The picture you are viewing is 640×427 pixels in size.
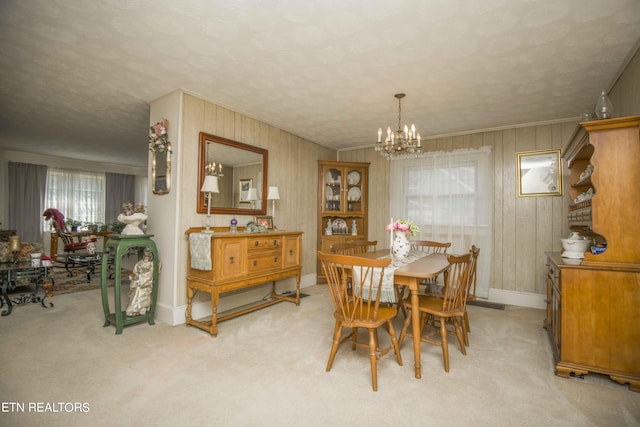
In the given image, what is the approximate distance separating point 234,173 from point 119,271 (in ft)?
5.48

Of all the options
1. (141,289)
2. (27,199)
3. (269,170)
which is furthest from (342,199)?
(27,199)

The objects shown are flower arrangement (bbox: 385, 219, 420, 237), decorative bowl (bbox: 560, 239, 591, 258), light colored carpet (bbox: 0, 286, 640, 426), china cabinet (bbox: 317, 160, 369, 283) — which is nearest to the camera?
light colored carpet (bbox: 0, 286, 640, 426)

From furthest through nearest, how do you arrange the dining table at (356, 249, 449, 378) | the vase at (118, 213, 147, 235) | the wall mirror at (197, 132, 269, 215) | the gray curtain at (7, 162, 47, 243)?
the gray curtain at (7, 162, 47, 243)
the wall mirror at (197, 132, 269, 215)
the vase at (118, 213, 147, 235)
the dining table at (356, 249, 449, 378)

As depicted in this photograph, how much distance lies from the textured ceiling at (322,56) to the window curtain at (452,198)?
0.73m

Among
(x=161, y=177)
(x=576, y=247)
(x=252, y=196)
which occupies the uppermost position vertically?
(x=161, y=177)

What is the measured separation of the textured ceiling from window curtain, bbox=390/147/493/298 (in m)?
0.73

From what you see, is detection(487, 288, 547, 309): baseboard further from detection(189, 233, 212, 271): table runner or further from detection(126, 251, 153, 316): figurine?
detection(126, 251, 153, 316): figurine

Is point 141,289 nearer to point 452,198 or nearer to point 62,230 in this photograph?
point 452,198

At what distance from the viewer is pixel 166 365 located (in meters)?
2.38

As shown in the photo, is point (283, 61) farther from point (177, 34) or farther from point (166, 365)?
point (166, 365)

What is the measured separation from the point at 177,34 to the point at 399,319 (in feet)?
11.6

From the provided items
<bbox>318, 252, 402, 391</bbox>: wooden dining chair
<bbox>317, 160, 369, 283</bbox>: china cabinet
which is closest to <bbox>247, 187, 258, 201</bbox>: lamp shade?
<bbox>317, 160, 369, 283</bbox>: china cabinet

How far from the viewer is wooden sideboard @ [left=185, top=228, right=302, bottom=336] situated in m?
3.06

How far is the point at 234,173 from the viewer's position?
12.8 ft
